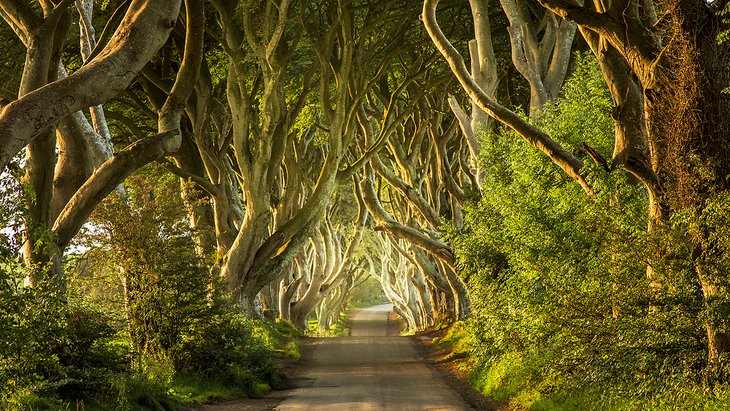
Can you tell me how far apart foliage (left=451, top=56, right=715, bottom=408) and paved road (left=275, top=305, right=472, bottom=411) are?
4.42ft

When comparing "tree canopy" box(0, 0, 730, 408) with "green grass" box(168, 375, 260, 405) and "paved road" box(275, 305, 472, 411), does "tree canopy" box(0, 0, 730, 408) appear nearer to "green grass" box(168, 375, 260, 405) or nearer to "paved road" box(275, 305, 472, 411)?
"green grass" box(168, 375, 260, 405)

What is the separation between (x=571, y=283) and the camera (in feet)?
36.9

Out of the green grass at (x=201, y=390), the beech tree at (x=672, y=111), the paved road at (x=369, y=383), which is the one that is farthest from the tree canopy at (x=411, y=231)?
the paved road at (x=369, y=383)

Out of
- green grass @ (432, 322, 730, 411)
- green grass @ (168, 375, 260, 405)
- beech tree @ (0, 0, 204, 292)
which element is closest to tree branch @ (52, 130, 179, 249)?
beech tree @ (0, 0, 204, 292)

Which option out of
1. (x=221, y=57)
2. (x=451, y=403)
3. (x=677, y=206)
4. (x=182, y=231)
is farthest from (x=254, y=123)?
(x=677, y=206)

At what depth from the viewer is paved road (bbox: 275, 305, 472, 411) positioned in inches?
600

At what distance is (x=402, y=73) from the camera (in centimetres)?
3067

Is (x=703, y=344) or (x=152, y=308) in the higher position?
(x=152, y=308)

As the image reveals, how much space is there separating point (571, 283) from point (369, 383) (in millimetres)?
8530

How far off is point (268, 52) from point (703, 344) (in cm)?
1346

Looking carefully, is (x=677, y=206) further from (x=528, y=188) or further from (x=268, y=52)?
(x=268, y=52)

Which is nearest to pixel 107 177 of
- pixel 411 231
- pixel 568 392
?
pixel 568 392

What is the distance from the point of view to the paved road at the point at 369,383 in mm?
15250

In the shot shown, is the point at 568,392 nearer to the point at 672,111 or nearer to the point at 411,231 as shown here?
the point at 672,111
